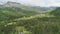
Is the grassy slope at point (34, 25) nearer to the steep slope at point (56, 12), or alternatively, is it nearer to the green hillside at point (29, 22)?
the green hillside at point (29, 22)

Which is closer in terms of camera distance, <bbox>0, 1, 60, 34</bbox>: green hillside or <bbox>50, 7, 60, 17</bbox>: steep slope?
<bbox>0, 1, 60, 34</bbox>: green hillside

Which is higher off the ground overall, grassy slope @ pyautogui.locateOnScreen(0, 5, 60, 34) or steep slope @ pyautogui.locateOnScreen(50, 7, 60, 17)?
steep slope @ pyautogui.locateOnScreen(50, 7, 60, 17)

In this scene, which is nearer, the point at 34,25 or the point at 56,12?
the point at 34,25

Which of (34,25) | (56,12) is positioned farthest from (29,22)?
(56,12)

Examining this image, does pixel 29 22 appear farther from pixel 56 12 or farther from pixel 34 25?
pixel 56 12

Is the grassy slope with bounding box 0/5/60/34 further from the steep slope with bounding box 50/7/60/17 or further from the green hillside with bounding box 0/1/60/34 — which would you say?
the steep slope with bounding box 50/7/60/17

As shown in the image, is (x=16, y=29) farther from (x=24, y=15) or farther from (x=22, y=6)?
(x=22, y=6)

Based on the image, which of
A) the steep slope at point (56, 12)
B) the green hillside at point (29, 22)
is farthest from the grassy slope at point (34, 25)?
the steep slope at point (56, 12)

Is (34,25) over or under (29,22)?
under

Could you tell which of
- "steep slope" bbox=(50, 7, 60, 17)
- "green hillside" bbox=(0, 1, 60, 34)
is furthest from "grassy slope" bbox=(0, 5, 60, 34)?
"steep slope" bbox=(50, 7, 60, 17)

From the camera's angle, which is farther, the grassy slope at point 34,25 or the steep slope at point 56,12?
the steep slope at point 56,12

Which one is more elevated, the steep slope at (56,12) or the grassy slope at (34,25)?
the steep slope at (56,12)

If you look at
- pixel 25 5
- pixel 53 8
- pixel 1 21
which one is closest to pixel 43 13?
pixel 53 8
